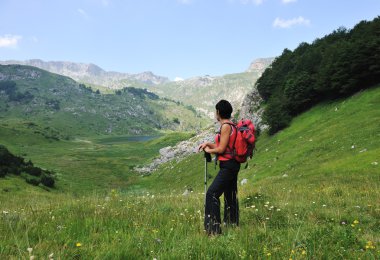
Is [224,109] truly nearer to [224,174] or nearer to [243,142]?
[243,142]

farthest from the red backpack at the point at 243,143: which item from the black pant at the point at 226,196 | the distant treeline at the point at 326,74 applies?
the distant treeline at the point at 326,74

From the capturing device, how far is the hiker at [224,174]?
773 centimetres

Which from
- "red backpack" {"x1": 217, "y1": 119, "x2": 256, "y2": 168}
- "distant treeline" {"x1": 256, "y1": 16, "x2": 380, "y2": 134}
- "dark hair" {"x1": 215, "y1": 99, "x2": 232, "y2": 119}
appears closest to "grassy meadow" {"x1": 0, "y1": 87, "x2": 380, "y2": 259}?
"red backpack" {"x1": 217, "y1": 119, "x2": 256, "y2": 168}

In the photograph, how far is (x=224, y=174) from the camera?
8.01 meters

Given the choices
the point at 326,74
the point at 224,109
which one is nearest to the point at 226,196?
the point at 224,109

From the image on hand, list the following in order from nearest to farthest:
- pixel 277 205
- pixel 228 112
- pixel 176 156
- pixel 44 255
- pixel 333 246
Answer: pixel 44 255 < pixel 333 246 < pixel 228 112 < pixel 277 205 < pixel 176 156

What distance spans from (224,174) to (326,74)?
5541 centimetres

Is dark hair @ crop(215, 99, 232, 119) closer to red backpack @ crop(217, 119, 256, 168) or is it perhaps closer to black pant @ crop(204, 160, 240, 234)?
red backpack @ crop(217, 119, 256, 168)

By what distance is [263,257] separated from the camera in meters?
4.75

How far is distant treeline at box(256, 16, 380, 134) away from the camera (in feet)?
174

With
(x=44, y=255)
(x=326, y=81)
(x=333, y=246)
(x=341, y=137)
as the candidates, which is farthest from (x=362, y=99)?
(x=44, y=255)

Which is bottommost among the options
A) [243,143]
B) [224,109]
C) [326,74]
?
[243,143]

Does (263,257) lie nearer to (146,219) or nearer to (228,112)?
(146,219)

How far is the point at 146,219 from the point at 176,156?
80.2 metres
